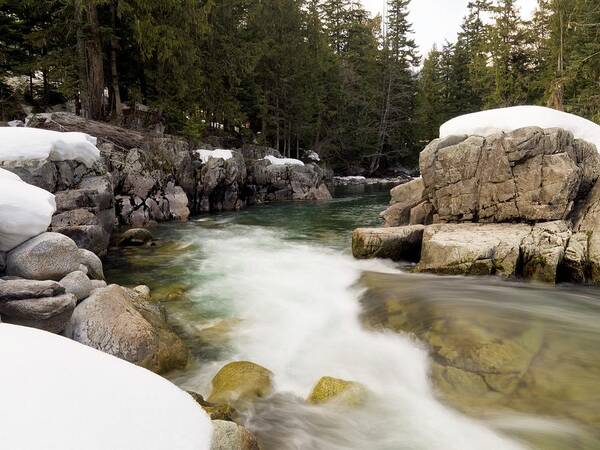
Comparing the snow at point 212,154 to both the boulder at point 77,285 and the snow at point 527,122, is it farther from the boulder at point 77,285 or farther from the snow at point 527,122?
the boulder at point 77,285

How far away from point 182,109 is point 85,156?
45.9 feet

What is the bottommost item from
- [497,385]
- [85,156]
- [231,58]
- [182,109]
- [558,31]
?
[497,385]

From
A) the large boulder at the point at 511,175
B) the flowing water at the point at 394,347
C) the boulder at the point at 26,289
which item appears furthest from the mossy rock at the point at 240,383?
the large boulder at the point at 511,175

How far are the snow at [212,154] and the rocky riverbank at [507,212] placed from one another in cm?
1274

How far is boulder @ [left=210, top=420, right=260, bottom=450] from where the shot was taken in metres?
2.69

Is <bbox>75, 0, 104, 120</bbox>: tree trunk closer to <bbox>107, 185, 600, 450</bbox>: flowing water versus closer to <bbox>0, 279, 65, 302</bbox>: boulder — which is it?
<bbox>107, 185, 600, 450</bbox>: flowing water

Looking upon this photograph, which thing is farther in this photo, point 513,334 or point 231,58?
point 231,58

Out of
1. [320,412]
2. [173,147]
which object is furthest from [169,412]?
[173,147]

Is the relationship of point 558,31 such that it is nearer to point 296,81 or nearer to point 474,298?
point 296,81

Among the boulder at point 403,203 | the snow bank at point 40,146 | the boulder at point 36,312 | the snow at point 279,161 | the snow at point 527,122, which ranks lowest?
the boulder at point 36,312

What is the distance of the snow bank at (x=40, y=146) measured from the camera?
352 inches

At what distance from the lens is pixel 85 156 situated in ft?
34.1

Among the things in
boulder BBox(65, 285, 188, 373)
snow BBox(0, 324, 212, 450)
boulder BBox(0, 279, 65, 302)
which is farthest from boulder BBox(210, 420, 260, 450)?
boulder BBox(0, 279, 65, 302)

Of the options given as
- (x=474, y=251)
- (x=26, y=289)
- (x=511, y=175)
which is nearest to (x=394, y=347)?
(x=474, y=251)
